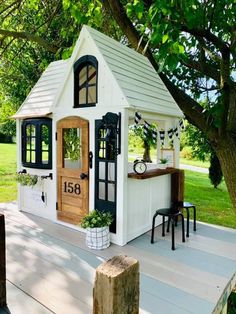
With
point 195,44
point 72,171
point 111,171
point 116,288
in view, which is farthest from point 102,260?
point 195,44

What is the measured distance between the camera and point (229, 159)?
4.58 meters

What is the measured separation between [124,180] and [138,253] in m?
1.11

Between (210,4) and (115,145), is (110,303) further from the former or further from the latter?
(210,4)

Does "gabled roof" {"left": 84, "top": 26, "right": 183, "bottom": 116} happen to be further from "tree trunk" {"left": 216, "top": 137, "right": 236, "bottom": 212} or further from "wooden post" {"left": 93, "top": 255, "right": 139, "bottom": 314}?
"wooden post" {"left": 93, "top": 255, "right": 139, "bottom": 314}

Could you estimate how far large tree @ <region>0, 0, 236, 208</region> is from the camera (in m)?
3.12

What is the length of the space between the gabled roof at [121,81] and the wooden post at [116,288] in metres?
3.15

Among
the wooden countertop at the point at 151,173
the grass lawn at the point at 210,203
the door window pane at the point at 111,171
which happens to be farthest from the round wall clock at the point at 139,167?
the grass lawn at the point at 210,203

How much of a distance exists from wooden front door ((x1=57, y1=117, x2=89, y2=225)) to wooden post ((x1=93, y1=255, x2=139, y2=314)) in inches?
142

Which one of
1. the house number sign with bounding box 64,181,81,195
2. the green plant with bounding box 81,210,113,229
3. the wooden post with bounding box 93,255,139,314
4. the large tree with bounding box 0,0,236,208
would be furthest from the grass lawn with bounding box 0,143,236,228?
the wooden post with bounding box 93,255,139,314

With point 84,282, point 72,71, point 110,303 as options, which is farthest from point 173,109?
point 110,303

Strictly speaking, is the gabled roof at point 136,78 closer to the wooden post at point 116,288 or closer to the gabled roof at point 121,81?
the gabled roof at point 121,81

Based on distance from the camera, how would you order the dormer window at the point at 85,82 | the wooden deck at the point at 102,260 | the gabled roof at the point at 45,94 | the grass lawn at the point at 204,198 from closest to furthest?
the wooden deck at the point at 102,260 < the dormer window at the point at 85,82 < the gabled roof at the point at 45,94 < the grass lawn at the point at 204,198

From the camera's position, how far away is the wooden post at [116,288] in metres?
1.19

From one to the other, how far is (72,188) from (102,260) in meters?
1.69
